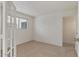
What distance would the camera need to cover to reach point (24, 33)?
7168 millimetres

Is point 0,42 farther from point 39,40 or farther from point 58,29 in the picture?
point 39,40

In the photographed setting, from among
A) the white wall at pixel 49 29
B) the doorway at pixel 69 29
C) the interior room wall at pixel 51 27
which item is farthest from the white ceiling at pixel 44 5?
the doorway at pixel 69 29

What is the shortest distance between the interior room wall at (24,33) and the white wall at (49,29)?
0.44 m

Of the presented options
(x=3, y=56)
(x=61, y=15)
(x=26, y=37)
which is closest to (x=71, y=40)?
(x=61, y=15)

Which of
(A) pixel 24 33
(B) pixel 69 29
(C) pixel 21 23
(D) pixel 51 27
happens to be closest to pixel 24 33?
(A) pixel 24 33

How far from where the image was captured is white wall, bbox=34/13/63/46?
243 inches

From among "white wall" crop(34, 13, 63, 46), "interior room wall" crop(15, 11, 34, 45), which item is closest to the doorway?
"white wall" crop(34, 13, 63, 46)

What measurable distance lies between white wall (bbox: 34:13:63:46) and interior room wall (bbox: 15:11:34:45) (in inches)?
17.5

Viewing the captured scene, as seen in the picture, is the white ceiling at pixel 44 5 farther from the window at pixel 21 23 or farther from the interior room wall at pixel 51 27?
the window at pixel 21 23

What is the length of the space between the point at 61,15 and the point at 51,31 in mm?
1400

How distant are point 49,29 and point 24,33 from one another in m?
1.81

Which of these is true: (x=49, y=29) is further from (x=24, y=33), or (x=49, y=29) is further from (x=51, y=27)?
(x=24, y=33)

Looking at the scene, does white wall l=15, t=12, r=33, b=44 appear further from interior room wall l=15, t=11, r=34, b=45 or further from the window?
the window

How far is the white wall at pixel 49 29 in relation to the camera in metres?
6.16
